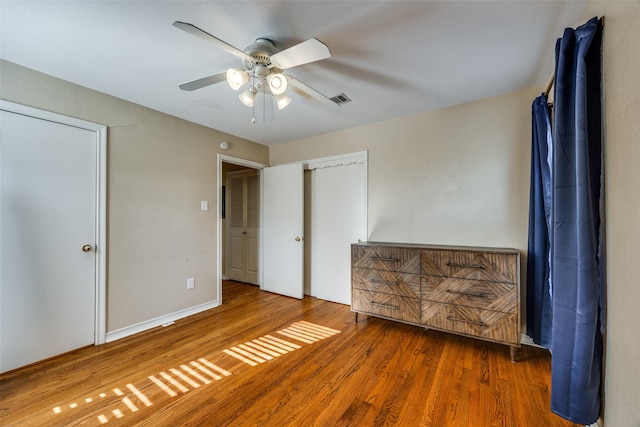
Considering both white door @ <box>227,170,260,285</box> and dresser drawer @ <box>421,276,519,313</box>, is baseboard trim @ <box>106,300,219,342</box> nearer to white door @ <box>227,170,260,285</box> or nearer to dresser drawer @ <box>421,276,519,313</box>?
white door @ <box>227,170,260,285</box>

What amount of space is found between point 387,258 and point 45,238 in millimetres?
2985

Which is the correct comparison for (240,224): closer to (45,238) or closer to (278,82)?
(45,238)

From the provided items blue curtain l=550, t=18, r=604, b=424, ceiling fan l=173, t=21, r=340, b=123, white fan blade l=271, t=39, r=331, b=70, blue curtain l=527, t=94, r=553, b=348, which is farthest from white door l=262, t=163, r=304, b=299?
blue curtain l=550, t=18, r=604, b=424

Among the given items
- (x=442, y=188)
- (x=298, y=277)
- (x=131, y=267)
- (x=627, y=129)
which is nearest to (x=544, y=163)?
(x=442, y=188)

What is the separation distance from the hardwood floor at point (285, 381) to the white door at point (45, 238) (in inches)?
8.5

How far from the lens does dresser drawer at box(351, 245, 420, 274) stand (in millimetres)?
2483

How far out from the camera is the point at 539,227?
2074 mm

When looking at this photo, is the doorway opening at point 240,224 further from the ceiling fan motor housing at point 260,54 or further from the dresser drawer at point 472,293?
the dresser drawer at point 472,293

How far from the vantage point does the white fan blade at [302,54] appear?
1.38 m

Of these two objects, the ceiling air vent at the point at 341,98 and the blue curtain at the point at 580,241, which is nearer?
the blue curtain at the point at 580,241

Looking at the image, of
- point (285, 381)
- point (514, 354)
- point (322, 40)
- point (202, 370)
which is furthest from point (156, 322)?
point (514, 354)

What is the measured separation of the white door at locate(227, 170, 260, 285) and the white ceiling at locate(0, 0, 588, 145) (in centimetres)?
204

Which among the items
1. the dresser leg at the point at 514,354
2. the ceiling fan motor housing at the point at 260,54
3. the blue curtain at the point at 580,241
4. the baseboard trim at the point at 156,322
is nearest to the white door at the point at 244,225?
the baseboard trim at the point at 156,322

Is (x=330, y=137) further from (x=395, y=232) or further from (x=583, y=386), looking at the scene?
(x=583, y=386)
